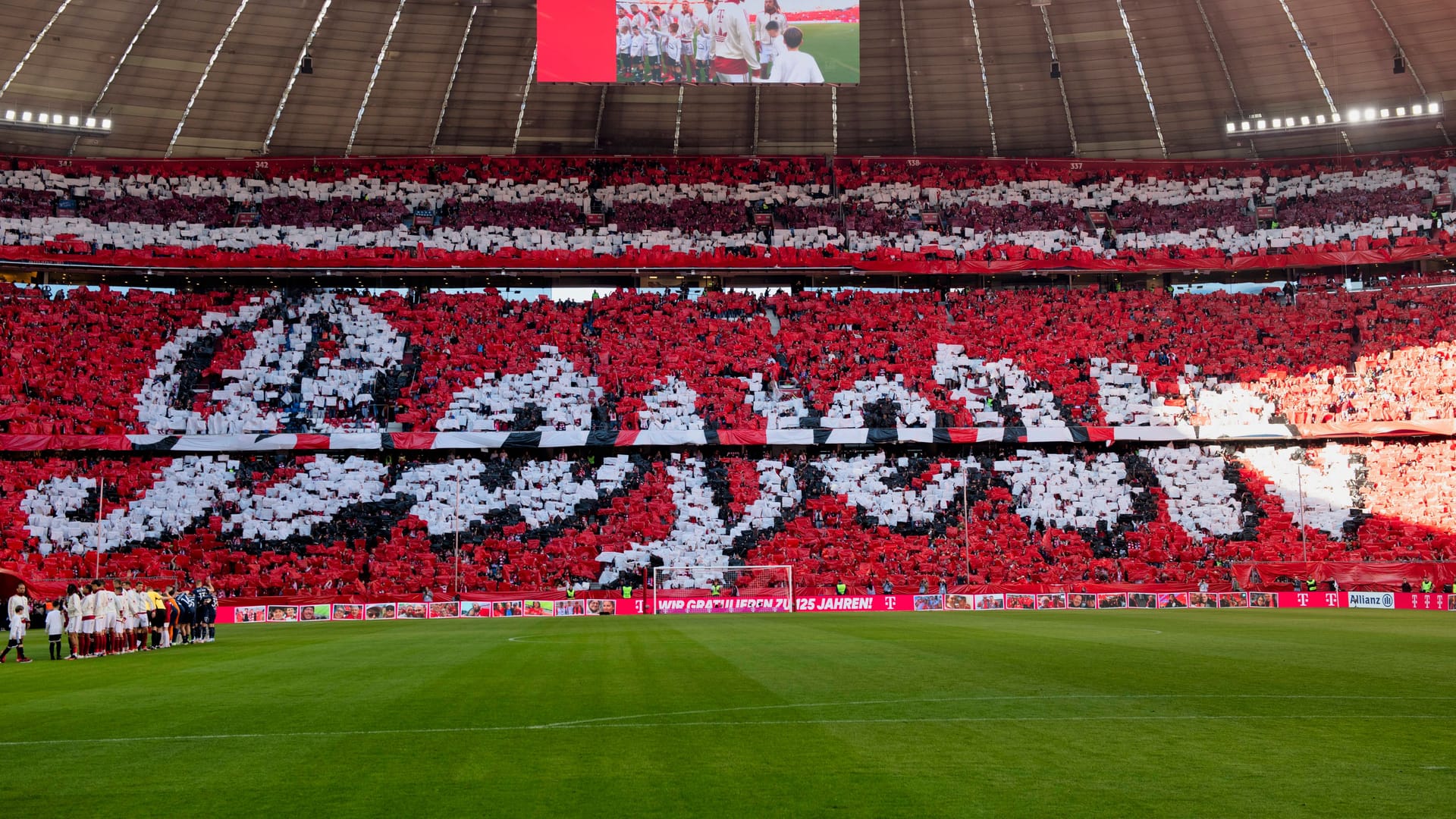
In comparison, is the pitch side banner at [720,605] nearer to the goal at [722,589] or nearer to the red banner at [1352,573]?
the goal at [722,589]

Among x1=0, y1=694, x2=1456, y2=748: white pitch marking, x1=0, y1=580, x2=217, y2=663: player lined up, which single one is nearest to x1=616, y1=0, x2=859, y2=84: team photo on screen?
x1=0, y1=580, x2=217, y2=663: player lined up

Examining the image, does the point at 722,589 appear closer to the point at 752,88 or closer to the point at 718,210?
the point at 718,210

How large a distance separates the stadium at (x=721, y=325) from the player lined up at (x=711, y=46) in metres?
0.18

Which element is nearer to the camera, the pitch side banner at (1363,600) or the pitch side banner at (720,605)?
the pitch side banner at (1363,600)

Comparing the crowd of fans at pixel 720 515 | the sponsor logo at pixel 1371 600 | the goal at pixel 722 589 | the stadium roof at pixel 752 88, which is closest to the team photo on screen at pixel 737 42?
the stadium roof at pixel 752 88

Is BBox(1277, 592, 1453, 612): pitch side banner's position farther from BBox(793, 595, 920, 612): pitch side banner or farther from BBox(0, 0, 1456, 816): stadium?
BBox(793, 595, 920, 612): pitch side banner

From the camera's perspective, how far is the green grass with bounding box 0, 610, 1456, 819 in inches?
314

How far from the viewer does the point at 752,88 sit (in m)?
48.9

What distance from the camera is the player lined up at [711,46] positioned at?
39.2 metres

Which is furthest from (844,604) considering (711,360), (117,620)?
(117,620)

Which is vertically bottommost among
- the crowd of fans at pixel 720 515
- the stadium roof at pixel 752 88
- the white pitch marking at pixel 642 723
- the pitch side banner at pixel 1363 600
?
the pitch side banner at pixel 1363 600

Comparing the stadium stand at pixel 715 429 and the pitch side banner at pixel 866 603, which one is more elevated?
the stadium stand at pixel 715 429

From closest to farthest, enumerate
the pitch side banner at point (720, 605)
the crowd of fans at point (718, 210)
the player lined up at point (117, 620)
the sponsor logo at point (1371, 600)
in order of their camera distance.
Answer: the player lined up at point (117, 620) → the sponsor logo at point (1371, 600) → the pitch side banner at point (720, 605) → the crowd of fans at point (718, 210)

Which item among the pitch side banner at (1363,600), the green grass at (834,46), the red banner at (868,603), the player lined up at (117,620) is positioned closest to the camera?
the player lined up at (117,620)
